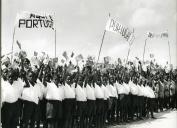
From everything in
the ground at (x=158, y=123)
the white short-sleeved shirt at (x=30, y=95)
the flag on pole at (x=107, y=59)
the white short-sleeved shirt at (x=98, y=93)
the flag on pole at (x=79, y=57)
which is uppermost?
the flag on pole at (x=107, y=59)

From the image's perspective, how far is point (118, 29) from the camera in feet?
54.5

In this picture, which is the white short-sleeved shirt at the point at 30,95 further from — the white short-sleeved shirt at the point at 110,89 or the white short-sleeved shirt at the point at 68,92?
the white short-sleeved shirt at the point at 110,89

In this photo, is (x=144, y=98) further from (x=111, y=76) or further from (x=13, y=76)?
(x=13, y=76)

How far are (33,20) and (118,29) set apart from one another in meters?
4.00


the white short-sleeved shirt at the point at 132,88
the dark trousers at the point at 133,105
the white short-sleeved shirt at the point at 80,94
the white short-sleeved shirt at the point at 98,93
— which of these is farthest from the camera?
the dark trousers at the point at 133,105

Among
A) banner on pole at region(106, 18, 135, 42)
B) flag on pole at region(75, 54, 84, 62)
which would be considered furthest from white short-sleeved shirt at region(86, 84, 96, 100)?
banner on pole at region(106, 18, 135, 42)

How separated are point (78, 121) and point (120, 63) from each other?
3.41 meters

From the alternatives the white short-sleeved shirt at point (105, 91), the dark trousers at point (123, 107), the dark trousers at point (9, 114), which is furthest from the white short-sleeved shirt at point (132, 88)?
the dark trousers at point (9, 114)

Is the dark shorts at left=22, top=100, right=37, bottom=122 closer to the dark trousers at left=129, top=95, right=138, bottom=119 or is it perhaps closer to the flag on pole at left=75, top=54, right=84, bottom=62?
the flag on pole at left=75, top=54, right=84, bottom=62

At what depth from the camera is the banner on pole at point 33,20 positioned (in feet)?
43.4

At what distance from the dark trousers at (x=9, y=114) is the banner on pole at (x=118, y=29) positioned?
721 cm

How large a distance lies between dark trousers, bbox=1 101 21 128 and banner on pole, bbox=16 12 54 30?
3.88 m

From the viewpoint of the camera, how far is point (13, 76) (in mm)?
10016

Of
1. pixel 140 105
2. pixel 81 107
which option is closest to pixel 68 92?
pixel 81 107
